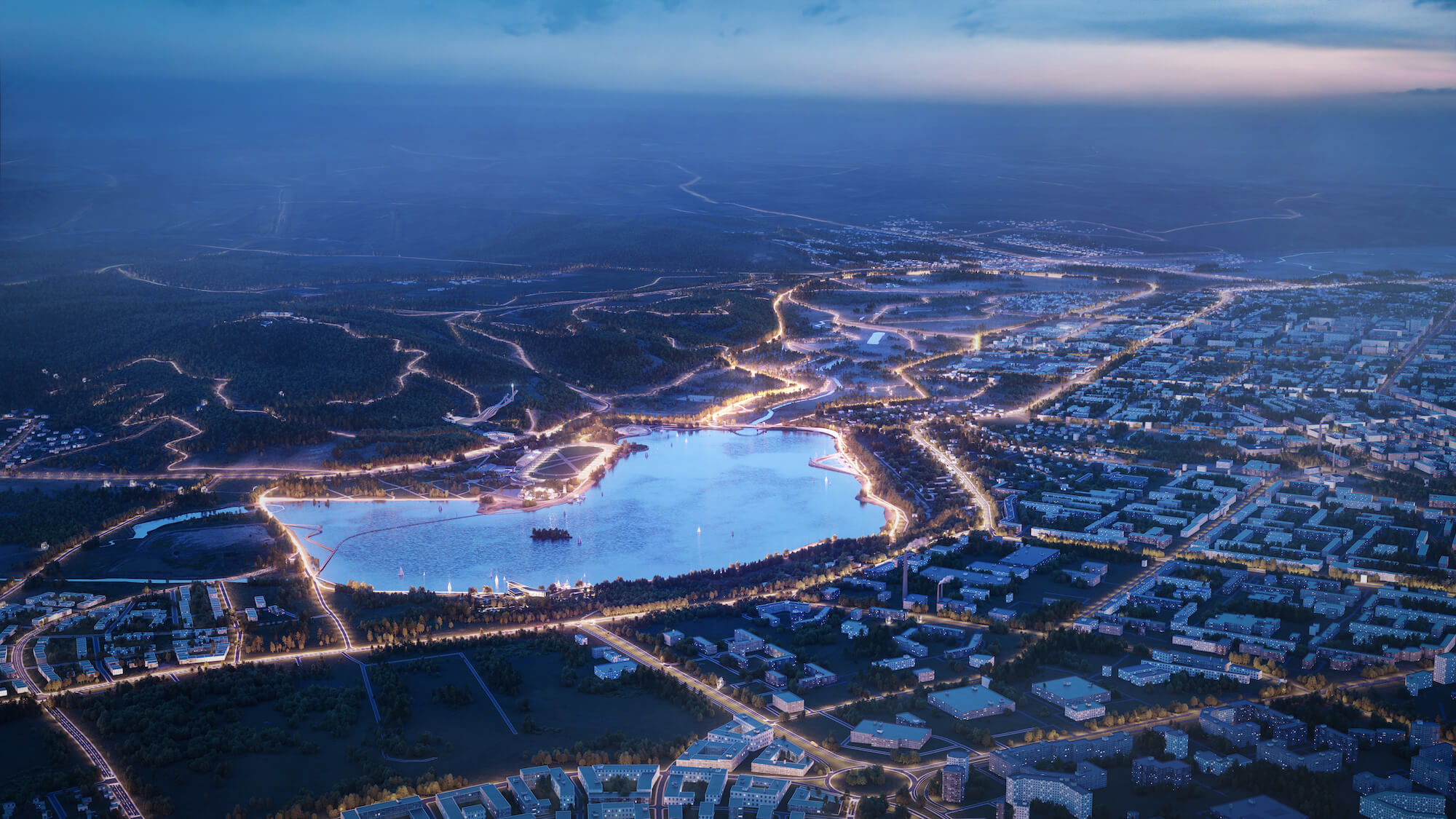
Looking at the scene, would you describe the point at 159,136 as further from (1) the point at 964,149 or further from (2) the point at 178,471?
(2) the point at 178,471

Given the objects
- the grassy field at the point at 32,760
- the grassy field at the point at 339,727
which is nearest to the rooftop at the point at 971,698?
the grassy field at the point at 339,727

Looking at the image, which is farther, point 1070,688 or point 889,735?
point 1070,688

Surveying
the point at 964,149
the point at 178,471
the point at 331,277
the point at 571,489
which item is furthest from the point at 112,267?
the point at 964,149

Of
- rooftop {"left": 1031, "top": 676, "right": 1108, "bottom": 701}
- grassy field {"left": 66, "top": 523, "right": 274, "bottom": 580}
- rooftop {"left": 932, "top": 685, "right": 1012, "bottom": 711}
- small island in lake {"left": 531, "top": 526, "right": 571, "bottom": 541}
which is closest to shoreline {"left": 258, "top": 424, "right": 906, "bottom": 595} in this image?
grassy field {"left": 66, "top": 523, "right": 274, "bottom": 580}

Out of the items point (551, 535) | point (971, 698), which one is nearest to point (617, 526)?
point (551, 535)

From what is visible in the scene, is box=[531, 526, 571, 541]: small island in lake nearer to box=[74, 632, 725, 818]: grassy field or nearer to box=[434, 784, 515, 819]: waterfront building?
box=[74, 632, 725, 818]: grassy field

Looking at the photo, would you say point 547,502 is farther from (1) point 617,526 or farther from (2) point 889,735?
(2) point 889,735
